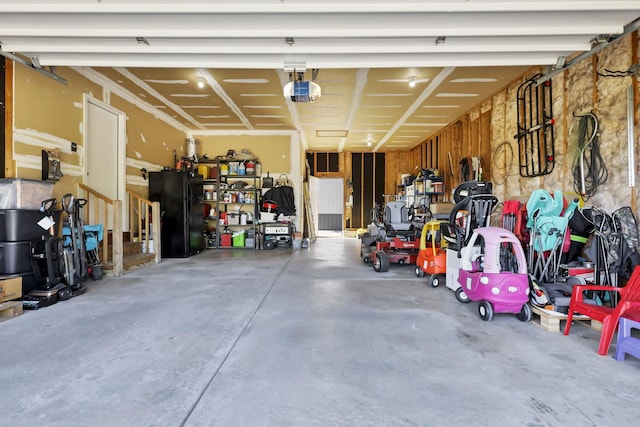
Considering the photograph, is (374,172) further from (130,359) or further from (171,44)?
(130,359)

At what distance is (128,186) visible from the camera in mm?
6418

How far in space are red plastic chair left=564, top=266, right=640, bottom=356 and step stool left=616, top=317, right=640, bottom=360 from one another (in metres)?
0.05

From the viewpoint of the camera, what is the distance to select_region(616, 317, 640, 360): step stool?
6.83ft

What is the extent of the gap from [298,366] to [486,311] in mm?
1905

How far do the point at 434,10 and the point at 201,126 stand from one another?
717cm

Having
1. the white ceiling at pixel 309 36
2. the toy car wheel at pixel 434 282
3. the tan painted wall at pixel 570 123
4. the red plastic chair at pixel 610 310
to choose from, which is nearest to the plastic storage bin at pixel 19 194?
the white ceiling at pixel 309 36

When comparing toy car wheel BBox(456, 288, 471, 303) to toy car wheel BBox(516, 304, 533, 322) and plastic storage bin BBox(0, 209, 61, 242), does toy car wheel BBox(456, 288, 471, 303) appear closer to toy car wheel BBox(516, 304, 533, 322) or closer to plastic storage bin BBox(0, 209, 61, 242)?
toy car wheel BBox(516, 304, 533, 322)

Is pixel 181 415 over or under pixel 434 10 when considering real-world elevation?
under

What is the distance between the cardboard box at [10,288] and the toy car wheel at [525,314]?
4.90 meters

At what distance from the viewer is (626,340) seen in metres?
2.14

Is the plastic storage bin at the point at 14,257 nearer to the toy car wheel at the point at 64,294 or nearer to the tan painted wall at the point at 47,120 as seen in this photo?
the toy car wheel at the point at 64,294

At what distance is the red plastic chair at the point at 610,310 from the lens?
2242 millimetres

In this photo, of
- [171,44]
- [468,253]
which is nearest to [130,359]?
[468,253]

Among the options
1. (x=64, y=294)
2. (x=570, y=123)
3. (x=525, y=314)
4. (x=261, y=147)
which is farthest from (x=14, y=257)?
(x=570, y=123)
